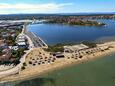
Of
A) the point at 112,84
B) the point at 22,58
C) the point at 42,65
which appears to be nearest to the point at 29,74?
the point at 42,65

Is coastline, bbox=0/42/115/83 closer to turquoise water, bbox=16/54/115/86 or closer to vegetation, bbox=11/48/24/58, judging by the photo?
turquoise water, bbox=16/54/115/86

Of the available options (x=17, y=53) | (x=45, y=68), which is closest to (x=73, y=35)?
(x=17, y=53)

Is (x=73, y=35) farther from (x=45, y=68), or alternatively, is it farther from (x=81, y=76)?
(x=81, y=76)

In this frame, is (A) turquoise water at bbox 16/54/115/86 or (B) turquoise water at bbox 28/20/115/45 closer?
(A) turquoise water at bbox 16/54/115/86

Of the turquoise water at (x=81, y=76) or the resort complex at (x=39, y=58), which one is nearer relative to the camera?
the turquoise water at (x=81, y=76)

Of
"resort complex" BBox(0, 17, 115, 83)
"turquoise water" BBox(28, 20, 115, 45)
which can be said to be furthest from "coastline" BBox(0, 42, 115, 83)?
"turquoise water" BBox(28, 20, 115, 45)

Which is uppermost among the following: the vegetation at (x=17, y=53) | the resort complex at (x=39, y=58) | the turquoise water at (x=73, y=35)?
the vegetation at (x=17, y=53)

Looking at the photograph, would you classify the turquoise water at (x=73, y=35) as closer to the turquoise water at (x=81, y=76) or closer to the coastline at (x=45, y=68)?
the coastline at (x=45, y=68)

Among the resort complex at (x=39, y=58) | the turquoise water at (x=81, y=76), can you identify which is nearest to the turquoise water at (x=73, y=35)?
the resort complex at (x=39, y=58)

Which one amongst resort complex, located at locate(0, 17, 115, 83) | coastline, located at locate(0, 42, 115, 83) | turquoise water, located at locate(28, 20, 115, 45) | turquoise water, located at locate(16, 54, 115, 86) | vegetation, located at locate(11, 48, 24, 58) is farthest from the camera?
turquoise water, located at locate(28, 20, 115, 45)

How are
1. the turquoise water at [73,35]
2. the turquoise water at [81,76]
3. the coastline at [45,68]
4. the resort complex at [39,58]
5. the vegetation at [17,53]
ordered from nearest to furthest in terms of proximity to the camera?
the turquoise water at [81,76], the coastline at [45,68], the resort complex at [39,58], the vegetation at [17,53], the turquoise water at [73,35]
